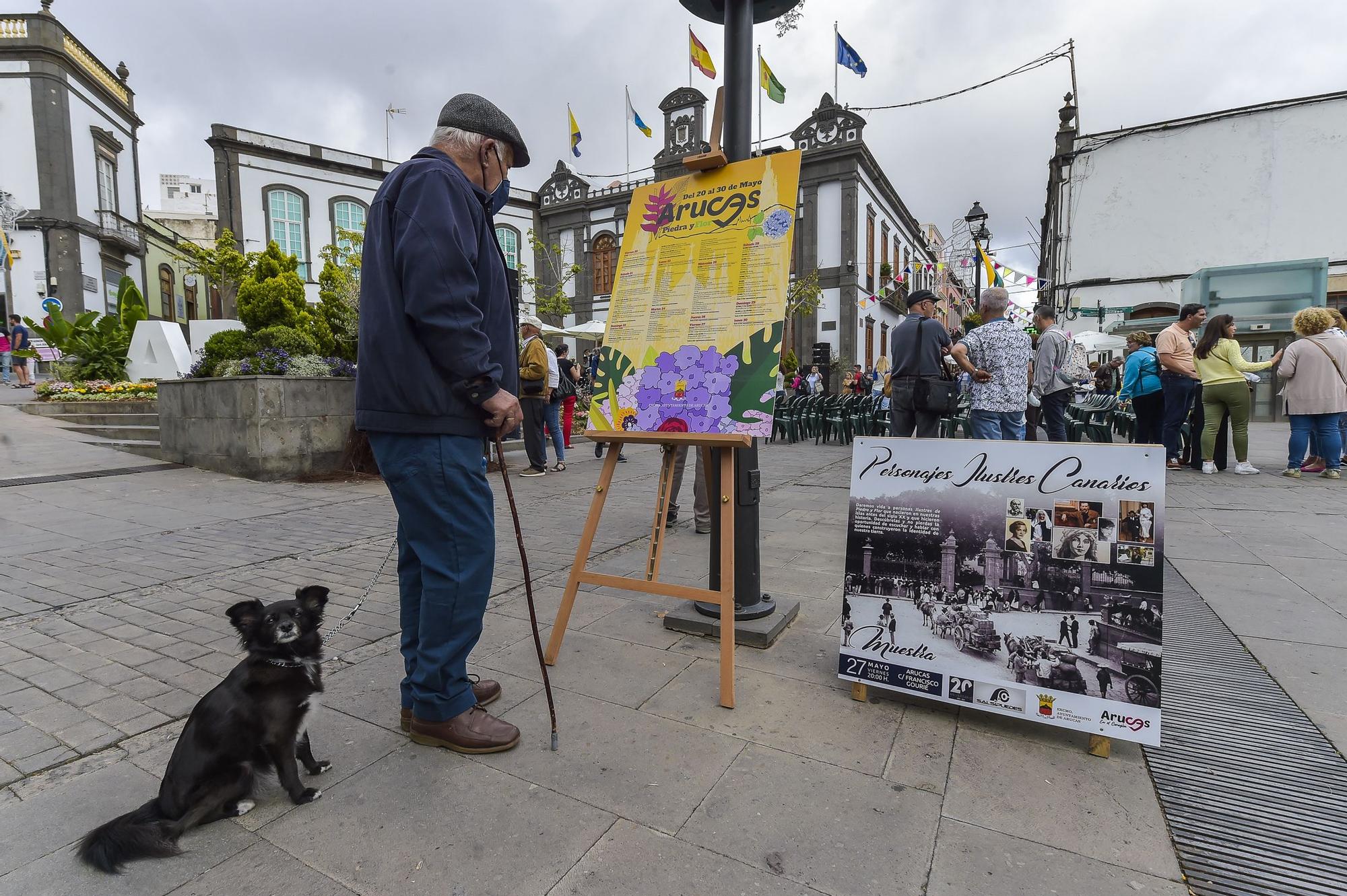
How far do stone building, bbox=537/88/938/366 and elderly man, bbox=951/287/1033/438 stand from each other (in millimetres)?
21248

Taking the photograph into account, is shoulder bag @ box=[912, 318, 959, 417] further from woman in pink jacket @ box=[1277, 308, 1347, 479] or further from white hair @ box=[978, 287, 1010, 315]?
woman in pink jacket @ box=[1277, 308, 1347, 479]

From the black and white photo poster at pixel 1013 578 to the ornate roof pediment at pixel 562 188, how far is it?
33027 millimetres

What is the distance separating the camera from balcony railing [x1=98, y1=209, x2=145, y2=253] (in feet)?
91.7

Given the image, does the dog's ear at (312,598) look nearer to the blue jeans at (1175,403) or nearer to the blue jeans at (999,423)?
the blue jeans at (999,423)

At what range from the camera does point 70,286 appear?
26.3 m

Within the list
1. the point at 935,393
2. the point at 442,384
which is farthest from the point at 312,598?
the point at 935,393

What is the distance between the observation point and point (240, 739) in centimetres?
181

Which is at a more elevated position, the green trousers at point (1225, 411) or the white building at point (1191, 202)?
the white building at point (1191, 202)

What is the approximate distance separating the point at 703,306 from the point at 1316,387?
7.84 m

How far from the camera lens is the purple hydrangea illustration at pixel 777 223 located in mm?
2793

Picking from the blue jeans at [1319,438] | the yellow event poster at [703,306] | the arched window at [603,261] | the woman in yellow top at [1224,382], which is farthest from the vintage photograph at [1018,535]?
the arched window at [603,261]

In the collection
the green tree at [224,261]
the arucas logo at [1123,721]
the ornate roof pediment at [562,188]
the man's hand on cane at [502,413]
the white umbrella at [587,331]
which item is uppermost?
the ornate roof pediment at [562,188]

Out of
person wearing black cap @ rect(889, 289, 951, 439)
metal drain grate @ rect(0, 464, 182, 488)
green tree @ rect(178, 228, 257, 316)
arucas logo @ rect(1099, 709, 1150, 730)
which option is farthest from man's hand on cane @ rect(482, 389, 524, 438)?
green tree @ rect(178, 228, 257, 316)

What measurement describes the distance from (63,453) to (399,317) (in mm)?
9657
